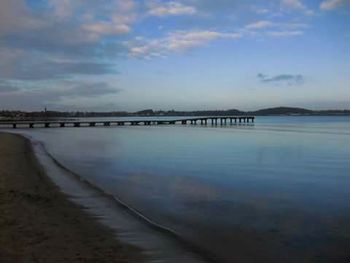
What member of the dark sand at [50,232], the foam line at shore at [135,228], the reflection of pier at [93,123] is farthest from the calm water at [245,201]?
the reflection of pier at [93,123]

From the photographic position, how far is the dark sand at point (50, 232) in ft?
23.1

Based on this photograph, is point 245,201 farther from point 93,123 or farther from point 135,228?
point 93,123

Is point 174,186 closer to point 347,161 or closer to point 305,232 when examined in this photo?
point 305,232

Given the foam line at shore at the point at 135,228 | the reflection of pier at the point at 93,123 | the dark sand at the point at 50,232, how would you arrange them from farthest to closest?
the reflection of pier at the point at 93,123
the foam line at shore at the point at 135,228
the dark sand at the point at 50,232

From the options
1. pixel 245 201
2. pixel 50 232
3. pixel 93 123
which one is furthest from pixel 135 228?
pixel 93 123

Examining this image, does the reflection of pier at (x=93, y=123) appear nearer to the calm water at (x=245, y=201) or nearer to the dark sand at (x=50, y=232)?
the calm water at (x=245, y=201)

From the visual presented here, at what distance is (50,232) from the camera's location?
844 cm

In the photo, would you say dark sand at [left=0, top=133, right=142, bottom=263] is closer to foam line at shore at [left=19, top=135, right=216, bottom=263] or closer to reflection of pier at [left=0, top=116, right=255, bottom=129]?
Answer: foam line at shore at [left=19, top=135, right=216, bottom=263]

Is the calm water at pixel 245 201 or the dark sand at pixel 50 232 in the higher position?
the dark sand at pixel 50 232

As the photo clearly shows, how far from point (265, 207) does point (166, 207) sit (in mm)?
2729

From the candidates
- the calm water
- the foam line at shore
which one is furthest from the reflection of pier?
the foam line at shore

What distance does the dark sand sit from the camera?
705cm

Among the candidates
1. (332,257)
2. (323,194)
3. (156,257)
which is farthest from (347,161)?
(156,257)

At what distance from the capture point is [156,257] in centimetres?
741
